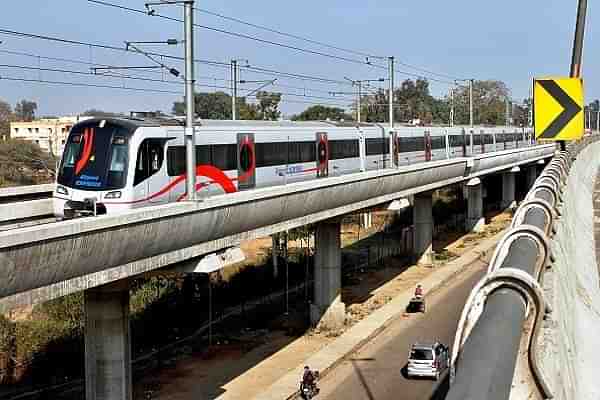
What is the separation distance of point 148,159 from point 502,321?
18.5m

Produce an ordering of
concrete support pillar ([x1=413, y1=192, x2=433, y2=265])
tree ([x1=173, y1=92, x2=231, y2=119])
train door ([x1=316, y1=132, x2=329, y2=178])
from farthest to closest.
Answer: tree ([x1=173, y1=92, x2=231, y2=119]), concrete support pillar ([x1=413, y1=192, x2=433, y2=265]), train door ([x1=316, y1=132, x2=329, y2=178])

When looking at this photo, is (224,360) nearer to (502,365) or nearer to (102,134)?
(102,134)

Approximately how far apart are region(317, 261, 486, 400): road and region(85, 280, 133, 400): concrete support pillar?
7.96 meters

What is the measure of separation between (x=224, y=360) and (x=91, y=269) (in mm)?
→ 16996

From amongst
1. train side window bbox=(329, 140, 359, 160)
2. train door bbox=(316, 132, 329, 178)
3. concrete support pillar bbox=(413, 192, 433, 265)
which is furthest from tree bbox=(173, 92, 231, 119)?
train door bbox=(316, 132, 329, 178)

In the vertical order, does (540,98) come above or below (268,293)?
above

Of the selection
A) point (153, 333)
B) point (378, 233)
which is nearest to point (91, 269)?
point (153, 333)

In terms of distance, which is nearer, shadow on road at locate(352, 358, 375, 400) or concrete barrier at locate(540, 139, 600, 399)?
concrete barrier at locate(540, 139, 600, 399)

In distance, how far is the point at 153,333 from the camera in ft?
118

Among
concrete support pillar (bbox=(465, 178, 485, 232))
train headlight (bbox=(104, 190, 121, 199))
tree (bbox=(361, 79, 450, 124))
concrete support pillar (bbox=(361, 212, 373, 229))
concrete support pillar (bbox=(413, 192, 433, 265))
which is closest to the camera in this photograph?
train headlight (bbox=(104, 190, 121, 199))

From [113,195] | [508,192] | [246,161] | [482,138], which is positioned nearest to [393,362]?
[246,161]

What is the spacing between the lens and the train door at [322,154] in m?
32.9

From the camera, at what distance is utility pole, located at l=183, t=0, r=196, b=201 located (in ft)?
65.1

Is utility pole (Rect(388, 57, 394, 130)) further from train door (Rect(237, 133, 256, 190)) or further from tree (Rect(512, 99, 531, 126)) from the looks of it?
tree (Rect(512, 99, 531, 126))
